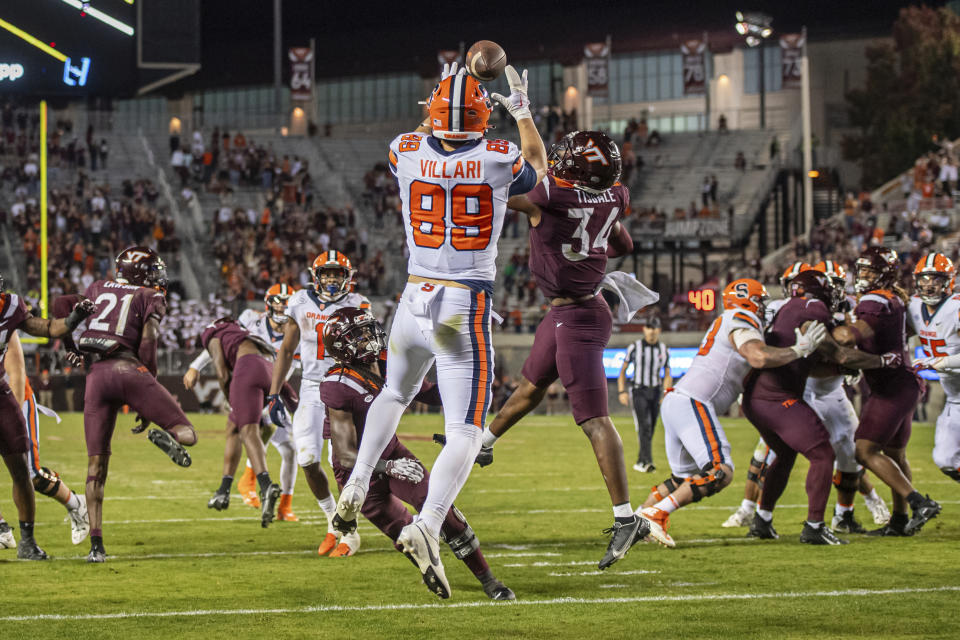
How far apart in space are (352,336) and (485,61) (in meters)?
2.15

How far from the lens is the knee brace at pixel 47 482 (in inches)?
361

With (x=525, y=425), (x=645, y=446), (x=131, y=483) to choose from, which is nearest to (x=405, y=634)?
(x=131, y=483)

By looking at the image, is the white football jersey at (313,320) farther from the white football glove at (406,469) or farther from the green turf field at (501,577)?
the white football glove at (406,469)

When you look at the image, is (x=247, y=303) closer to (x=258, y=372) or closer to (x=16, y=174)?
(x=16, y=174)

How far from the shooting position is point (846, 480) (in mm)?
9719

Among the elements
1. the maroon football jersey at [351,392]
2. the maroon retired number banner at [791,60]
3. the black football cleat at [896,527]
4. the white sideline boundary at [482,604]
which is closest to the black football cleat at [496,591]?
the white sideline boundary at [482,604]

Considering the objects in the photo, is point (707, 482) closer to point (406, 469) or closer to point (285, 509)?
point (406, 469)

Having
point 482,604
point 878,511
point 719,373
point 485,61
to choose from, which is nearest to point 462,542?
point 482,604

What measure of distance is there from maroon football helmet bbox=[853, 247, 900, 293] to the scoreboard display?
14.2m

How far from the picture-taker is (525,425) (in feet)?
85.1

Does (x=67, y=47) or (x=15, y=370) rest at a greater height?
(x=67, y=47)

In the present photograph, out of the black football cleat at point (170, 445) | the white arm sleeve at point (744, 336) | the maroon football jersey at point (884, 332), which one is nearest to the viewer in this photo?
the black football cleat at point (170, 445)

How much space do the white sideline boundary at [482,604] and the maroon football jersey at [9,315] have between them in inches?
98.9

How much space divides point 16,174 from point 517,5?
21.3 metres
